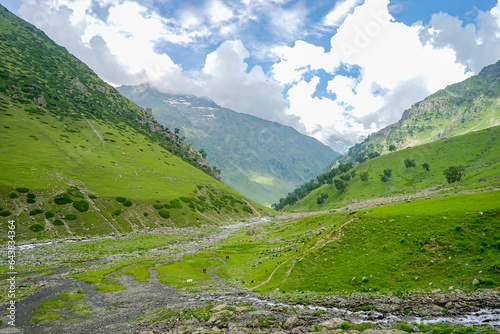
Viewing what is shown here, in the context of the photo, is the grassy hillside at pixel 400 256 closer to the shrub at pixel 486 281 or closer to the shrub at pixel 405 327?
the shrub at pixel 486 281

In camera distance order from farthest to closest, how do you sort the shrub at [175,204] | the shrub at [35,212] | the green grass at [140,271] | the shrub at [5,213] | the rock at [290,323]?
the shrub at [175,204] < the shrub at [35,212] < the shrub at [5,213] < the green grass at [140,271] < the rock at [290,323]

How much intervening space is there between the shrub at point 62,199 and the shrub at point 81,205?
2509mm

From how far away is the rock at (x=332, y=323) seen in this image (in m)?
20.1

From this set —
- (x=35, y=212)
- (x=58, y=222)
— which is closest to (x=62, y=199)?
(x=35, y=212)

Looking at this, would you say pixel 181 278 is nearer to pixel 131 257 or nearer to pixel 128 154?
pixel 131 257

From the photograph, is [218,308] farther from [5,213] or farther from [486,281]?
[5,213]

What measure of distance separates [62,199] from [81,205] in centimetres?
694

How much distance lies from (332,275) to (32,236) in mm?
94358

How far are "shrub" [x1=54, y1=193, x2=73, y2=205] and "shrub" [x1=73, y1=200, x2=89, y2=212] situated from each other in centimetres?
251

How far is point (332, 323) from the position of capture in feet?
67.9

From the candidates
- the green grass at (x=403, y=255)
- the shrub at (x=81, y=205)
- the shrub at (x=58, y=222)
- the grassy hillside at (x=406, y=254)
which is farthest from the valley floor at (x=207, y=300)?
the shrub at (x=81, y=205)

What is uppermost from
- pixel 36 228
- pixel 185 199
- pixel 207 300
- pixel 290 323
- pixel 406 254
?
pixel 185 199

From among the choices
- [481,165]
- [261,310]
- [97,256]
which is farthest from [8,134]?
[481,165]

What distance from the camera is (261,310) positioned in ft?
89.1
